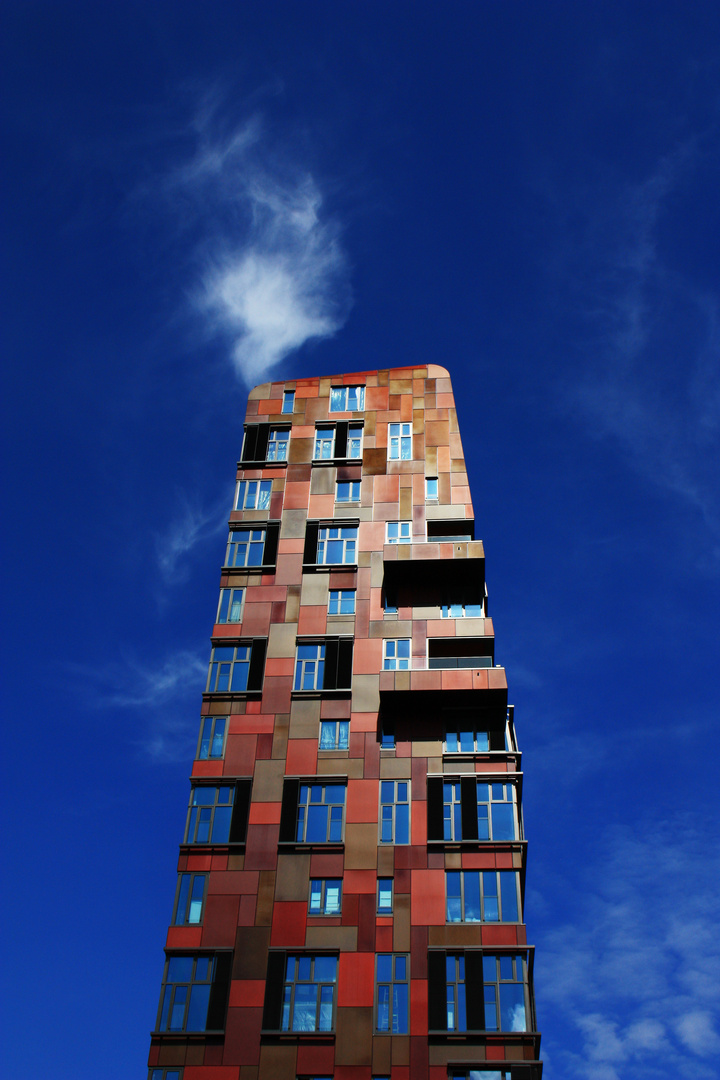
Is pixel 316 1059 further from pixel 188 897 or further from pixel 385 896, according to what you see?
pixel 188 897

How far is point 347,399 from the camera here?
70375 mm

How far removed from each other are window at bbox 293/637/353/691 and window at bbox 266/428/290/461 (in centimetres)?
1544

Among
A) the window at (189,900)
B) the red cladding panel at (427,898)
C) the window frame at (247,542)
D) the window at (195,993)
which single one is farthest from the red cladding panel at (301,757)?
the window frame at (247,542)

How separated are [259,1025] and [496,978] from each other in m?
11.1

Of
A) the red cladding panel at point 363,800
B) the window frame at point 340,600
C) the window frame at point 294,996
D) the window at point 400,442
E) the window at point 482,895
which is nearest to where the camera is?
the window frame at point 294,996

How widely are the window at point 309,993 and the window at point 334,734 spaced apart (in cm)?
1100

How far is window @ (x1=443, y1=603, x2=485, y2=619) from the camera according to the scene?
59531mm

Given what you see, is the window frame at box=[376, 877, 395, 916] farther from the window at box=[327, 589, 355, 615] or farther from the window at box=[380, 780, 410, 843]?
the window at box=[327, 589, 355, 615]

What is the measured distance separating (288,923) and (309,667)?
14.3 m

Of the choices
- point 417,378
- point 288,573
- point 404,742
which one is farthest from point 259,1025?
point 417,378

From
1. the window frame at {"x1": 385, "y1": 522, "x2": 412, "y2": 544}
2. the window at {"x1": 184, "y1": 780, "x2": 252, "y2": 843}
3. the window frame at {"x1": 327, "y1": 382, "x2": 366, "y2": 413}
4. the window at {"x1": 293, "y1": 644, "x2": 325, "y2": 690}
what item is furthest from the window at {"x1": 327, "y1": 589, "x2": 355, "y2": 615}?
the window frame at {"x1": 327, "y1": 382, "x2": 366, "y2": 413}

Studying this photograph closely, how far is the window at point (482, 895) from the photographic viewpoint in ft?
157

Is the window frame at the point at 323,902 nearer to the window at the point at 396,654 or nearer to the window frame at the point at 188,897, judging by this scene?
the window frame at the point at 188,897

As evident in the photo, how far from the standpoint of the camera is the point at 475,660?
185ft
